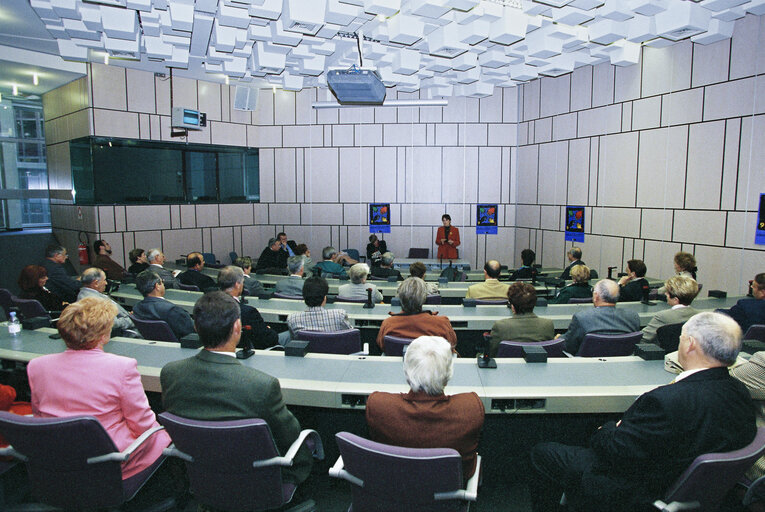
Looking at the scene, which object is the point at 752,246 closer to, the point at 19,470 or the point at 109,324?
the point at 109,324

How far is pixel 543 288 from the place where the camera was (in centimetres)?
587

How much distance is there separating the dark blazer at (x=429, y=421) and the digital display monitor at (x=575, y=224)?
7.52m

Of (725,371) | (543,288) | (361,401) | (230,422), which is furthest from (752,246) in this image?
(230,422)

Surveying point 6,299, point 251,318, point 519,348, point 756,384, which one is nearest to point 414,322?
point 519,348

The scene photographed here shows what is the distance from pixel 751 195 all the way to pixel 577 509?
547cm

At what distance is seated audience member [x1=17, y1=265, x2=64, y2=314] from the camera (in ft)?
15.8

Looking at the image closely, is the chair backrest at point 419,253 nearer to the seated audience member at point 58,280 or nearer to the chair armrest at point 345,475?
the seated audience member at point 58,280

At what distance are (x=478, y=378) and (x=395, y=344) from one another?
763mm

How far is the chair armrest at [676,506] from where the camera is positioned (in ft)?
5.72

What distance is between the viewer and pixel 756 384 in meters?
2.10

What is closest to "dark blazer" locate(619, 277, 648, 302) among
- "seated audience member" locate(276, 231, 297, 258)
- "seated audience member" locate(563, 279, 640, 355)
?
"seated audience member" locate(563, 279, 640, 355)

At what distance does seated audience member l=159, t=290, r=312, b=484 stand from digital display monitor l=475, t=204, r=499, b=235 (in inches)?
346

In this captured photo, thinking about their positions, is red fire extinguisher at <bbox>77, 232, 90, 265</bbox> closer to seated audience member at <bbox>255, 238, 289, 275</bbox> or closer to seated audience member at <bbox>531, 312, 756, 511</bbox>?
seated audience member at <bbox>255, 238, 289, 275</bbox>

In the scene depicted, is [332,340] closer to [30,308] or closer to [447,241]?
[30,308]
